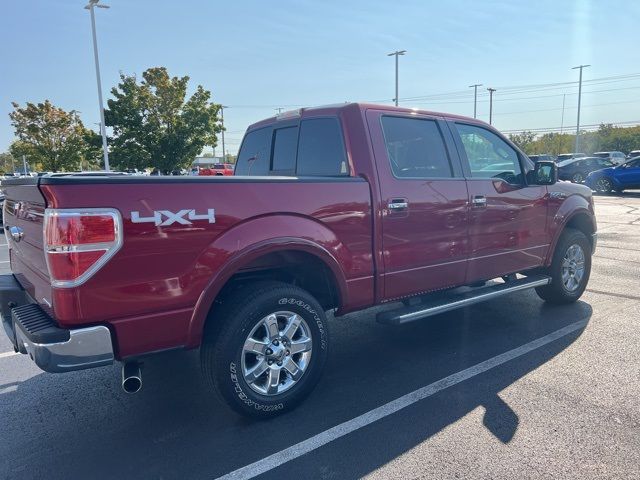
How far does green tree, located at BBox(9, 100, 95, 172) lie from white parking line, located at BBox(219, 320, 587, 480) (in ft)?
91.6

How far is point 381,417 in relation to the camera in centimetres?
315

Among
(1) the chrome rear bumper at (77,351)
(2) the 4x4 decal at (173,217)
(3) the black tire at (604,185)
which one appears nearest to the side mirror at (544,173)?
(2) the 4x4 decal at (173,217)

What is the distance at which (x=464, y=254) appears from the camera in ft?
14.0

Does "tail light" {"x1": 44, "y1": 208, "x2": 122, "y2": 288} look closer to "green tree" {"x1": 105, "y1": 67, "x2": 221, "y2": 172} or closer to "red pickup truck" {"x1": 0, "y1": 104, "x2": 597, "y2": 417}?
"red pickup truck" {"x1": 0, "y1": 104, "x2": 597, "y2": 417}

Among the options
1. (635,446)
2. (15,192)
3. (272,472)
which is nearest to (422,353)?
(635,446)

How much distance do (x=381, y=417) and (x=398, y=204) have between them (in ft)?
5.06

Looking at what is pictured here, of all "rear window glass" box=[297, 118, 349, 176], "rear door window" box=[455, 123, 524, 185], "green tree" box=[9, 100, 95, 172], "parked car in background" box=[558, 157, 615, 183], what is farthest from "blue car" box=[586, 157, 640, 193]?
"green tree" box=[9, 100, 95, 172]

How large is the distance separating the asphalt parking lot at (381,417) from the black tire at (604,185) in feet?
65.0

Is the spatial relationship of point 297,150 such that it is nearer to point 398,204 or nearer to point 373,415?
point 398,204

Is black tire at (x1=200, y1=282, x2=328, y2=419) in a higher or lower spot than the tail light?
lower

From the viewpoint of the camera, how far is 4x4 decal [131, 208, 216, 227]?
8.35 feet

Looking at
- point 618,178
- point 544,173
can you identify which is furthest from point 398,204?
point 618,178

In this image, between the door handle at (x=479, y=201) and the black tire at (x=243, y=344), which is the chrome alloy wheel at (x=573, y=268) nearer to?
the door handle at (x=479, y=201)

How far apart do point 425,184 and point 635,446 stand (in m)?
2.21
